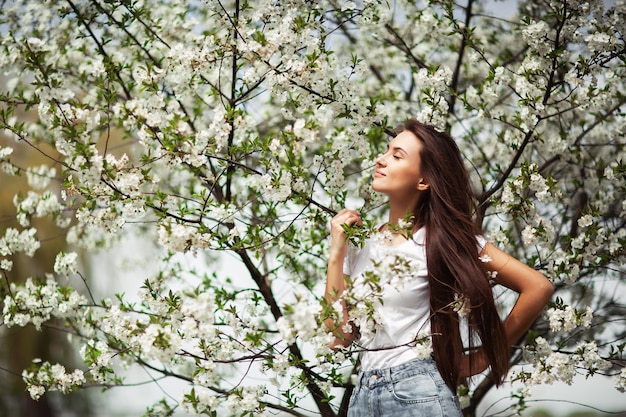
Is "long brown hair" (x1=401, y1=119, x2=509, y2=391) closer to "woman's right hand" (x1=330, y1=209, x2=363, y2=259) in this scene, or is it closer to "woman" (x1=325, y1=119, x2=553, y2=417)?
"woman" (x1=325, y1=119, x2=553, y2=417)

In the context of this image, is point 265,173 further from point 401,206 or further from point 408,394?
point 408,394

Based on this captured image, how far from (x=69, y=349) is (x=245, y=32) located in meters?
7.38

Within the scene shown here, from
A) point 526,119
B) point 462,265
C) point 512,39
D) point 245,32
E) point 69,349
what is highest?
point 69,349

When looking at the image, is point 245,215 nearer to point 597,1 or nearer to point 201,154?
point 201,154

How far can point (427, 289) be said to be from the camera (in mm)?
2182

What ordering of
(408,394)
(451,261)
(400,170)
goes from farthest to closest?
(400,170) → (451,261) → (408,394)

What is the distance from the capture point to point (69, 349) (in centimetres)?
897

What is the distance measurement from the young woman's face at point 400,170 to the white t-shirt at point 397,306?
0.50ft

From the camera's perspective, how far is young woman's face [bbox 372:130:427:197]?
7.50 feet

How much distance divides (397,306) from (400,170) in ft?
1.46

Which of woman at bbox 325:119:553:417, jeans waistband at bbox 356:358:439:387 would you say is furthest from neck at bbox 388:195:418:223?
jeans waistband at bbox 356:358:439:387

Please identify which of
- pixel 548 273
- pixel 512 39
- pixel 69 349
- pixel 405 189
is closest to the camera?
pixel 405 189

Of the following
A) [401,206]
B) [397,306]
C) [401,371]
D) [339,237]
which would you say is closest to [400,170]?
[401,206]

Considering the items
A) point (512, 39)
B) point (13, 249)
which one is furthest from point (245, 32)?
point (512, 39)
